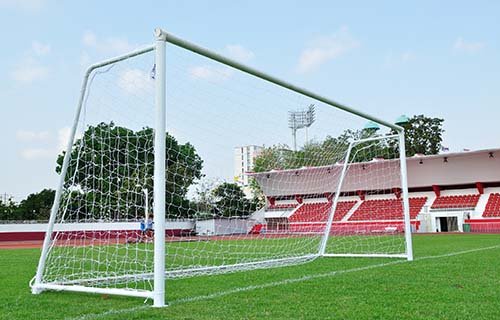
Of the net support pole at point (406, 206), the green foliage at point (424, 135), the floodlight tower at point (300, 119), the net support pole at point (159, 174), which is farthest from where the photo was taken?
the green foliage at point (424, 135)

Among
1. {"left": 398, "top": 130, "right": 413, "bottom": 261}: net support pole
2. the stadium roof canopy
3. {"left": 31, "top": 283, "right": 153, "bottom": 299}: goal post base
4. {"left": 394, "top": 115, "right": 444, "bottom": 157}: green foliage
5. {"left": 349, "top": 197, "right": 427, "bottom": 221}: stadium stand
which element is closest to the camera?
{"left": 31, "top": 283, "right": 153, "bottom": 299}: goal post base

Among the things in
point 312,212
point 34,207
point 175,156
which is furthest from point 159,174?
point 34,207

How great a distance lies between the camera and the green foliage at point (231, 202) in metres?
9.16

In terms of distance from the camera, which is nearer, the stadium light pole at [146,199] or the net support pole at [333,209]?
the stadium light pole at [146,199]

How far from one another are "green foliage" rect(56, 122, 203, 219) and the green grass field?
147 cm

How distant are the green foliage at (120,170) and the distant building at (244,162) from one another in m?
1.17

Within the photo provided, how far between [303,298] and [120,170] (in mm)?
3619

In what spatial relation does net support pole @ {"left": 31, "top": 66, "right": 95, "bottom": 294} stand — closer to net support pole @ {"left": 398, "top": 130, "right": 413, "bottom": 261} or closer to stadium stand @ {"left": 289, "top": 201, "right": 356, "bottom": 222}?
net support pole @ {"left": 398, "top": 130, "right": 413, "bottom": 261}

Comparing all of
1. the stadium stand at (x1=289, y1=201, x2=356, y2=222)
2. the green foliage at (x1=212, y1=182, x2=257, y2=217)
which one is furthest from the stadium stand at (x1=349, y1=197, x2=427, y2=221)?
the green foliage at (x1=212, y1=182, x2=257, y2=217)

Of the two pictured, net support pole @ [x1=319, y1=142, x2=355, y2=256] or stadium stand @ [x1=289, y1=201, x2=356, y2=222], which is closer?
net support pole @ [x1=319, y1=142, x2=355, y2=256]

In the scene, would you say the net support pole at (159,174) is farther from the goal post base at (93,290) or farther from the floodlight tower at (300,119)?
the floodlight tower at (300,119)

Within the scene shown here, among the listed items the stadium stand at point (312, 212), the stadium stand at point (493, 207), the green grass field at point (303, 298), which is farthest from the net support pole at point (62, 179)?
the stadium stand at point (493, 207)

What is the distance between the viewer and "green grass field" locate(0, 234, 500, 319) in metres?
4.93

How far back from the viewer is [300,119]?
40.7 ft
